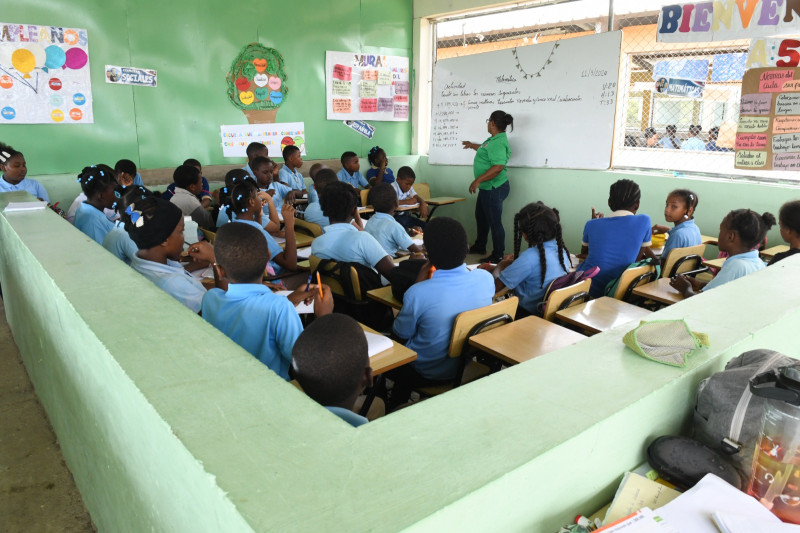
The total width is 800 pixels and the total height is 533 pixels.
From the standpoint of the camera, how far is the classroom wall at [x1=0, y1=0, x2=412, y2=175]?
195 inches

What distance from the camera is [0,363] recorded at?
325 cm

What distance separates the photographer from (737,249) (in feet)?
9.04

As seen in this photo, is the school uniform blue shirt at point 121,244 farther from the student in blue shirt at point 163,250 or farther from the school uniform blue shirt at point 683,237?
the school uniform blue shirt at point 683,237

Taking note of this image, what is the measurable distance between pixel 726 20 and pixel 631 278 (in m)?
2.78

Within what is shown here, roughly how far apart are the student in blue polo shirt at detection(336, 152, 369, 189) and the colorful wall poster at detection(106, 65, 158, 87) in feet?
6.76

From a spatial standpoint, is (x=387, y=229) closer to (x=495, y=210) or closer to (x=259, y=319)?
(x=259, y=319)

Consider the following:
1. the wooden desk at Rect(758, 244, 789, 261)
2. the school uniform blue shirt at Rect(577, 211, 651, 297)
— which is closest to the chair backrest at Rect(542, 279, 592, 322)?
the school uniform blue shirt at Rect(577, 211, 651, 297)

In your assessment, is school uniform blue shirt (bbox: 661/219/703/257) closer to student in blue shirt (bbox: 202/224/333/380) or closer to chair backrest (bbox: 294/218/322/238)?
chair backrest (bbox: 294/218/322/238)

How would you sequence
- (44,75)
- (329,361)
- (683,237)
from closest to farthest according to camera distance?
1. (329,361)
2. (683,237)
3. (44,75)

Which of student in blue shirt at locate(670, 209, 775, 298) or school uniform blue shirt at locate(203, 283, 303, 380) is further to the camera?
student in blue shirt at locate(670, 209, 775, 298)

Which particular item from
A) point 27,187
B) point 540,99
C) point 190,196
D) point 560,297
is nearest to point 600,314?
point 560,297

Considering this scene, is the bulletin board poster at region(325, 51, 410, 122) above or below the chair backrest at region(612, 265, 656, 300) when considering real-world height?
above

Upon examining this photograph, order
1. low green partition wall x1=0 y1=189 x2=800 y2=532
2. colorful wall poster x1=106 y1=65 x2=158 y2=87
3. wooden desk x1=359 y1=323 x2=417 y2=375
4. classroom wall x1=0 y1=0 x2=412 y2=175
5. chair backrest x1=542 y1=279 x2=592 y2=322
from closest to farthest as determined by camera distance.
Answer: low green partition wall x1=0 y1=189 x2=800 y2=532, wooden desk x1=359 y1=323 x2=417 y2=375, chair backrest x1=542 y1=279 x2=592 y2=322, classroom wall x1=0 y1=0 x2=412 y2=175, colorful wall poster x1=106 y1=65 x2=158 y2=87

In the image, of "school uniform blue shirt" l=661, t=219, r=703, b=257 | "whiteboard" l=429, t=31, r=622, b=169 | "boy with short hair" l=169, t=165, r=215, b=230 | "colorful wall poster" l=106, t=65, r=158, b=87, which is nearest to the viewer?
"school uniform blue shirt" l=661, t=219, r=703, b=257
